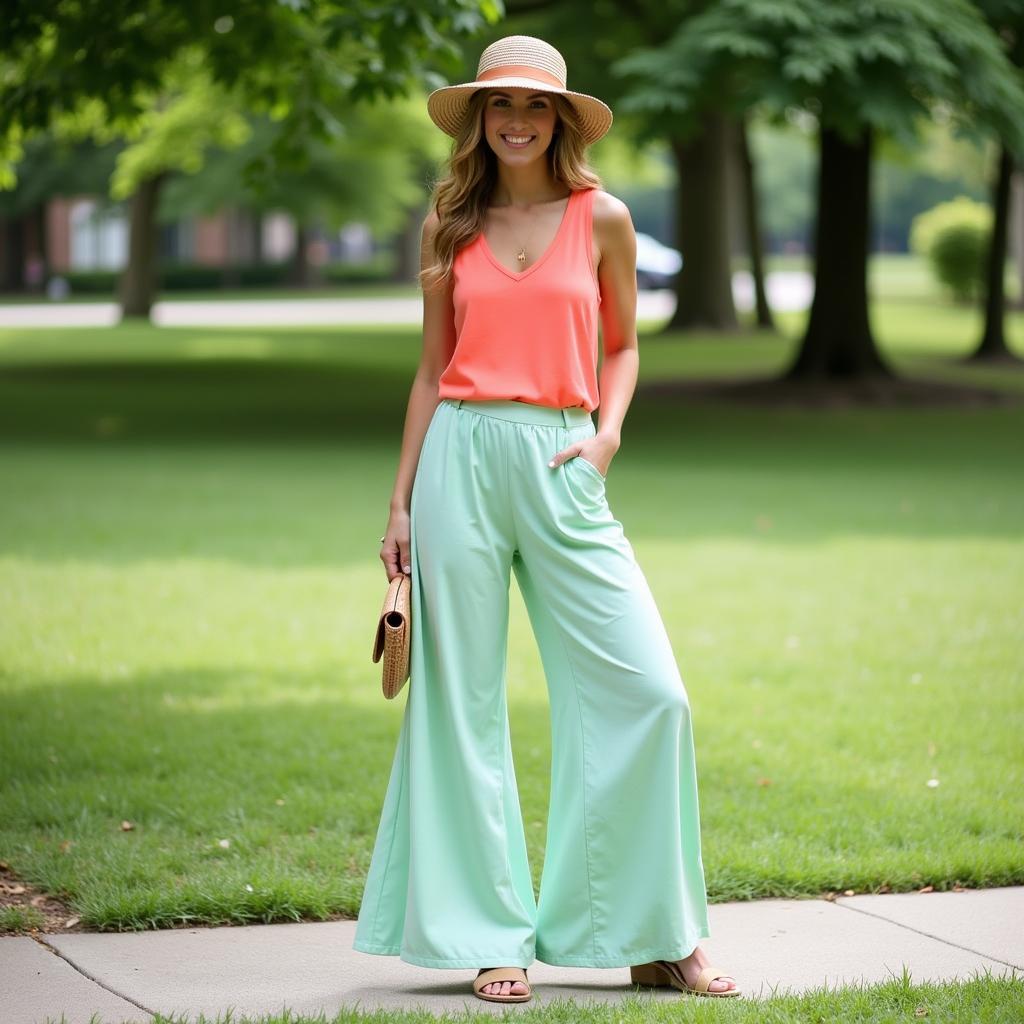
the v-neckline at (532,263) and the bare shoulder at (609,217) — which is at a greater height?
the bare shoulder at (609,217)

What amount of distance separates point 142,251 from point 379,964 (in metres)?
37.2

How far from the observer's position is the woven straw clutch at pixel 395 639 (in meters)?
4.13

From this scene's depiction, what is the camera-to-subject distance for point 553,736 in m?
4.18

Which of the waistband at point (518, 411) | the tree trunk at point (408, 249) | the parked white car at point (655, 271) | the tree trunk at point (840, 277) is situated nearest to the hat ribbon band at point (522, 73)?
the waistband at point (518, 411)

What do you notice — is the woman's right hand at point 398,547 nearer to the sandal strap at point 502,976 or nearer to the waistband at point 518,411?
the waistband at point 518,411

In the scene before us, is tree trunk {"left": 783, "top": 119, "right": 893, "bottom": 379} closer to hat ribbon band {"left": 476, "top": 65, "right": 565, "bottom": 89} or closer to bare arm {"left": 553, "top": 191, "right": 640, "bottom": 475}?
bare arm {"left": 553, "top": 191, "right": 640, "bottom": 475}

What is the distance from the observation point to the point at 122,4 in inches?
396

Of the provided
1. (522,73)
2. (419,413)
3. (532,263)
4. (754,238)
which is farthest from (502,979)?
(754,238)

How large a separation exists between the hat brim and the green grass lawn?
2.18m

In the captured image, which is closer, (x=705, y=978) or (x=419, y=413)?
(x=705, y=978)

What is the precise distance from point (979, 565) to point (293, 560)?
427 cm

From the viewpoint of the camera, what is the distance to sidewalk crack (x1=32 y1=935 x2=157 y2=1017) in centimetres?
Answer: 403

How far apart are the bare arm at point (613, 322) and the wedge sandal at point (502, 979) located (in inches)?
47.8

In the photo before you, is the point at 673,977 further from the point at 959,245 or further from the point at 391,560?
the point at 959,245
